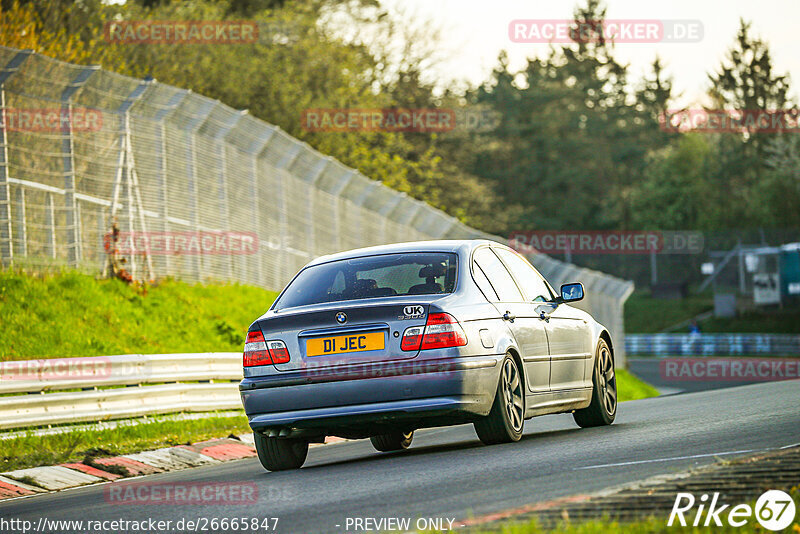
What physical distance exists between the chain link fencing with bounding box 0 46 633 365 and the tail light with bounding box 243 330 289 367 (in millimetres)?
7471

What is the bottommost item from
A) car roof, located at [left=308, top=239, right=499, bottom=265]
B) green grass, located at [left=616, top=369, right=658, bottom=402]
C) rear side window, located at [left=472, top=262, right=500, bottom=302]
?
green grass, located at [left=616, top=369, right=658, bottom=402]

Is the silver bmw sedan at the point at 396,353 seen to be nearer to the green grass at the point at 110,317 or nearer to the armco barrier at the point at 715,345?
the green grass at the point at 110,317

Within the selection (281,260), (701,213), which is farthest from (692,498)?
(701,213)

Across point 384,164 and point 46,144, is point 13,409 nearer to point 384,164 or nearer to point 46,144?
point 46,144

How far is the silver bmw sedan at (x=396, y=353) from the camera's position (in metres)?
8.66

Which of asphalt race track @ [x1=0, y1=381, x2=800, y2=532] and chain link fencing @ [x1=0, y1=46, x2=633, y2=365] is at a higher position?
chain link fencing @ [x1=0, y1=46, x2=633, y2=365]

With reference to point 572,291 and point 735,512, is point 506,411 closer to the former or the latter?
point 572,291
